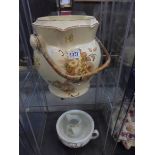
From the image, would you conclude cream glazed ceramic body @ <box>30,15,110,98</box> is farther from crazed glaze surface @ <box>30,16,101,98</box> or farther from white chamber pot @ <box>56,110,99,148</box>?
white chamber pot @ <box>56,110,99,148</box>

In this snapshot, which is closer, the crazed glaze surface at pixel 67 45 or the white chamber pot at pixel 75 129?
the crazed glaze surface at pixel 67 45

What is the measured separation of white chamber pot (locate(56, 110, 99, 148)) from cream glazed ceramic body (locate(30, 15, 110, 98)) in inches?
11.4

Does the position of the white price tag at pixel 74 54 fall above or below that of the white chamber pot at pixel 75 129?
above

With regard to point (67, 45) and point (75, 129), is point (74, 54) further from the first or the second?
point (75, 129)

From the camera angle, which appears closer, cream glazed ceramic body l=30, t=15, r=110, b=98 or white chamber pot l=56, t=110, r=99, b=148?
cream glazed ceramic body l=30, t=15, r=110, b=98

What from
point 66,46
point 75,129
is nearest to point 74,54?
point 66,46

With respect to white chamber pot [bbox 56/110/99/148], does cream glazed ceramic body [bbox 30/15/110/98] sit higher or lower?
higher

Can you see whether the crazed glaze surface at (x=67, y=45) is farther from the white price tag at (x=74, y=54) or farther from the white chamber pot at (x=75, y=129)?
the white chamber pot at (x=75, y=129)

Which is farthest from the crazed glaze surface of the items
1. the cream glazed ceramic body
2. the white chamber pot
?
the white chamber pot

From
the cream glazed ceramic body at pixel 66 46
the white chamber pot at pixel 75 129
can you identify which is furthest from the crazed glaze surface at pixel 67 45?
the white chamber pot at pixel 75 129

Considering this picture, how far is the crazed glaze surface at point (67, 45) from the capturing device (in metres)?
0.40

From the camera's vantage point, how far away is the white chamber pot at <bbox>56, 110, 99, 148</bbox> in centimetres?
65

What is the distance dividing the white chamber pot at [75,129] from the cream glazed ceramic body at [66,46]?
29cm

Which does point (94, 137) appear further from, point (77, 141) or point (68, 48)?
point (68, 48)
